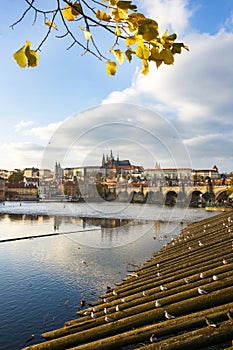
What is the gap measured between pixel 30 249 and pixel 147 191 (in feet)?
216

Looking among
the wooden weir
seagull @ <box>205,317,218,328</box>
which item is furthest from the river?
seagull @ <box>205,317,218,328</box>

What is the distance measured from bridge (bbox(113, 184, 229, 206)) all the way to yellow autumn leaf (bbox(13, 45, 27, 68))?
2748 inches

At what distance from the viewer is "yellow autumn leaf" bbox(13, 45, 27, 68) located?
145 centimetres

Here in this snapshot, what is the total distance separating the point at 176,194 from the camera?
82188 mm

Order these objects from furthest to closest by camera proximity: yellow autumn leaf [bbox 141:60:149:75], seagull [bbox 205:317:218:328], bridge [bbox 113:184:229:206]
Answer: bridge [bbox 113:184:229:206] < seagull [bbox 205:317:218:328] < yellow autumn leaf [bbox 141:60:149:75]

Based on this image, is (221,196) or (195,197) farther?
(195,197)

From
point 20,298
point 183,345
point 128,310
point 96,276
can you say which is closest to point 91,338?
point 128,310

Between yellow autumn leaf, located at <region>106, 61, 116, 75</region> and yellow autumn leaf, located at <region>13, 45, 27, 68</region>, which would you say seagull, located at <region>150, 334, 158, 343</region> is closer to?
yellow autumn leaf, located at <region>106, 61, 116, 75</region>

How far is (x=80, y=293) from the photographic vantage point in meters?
10.5

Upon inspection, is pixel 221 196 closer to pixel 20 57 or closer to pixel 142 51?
pixel 142 51

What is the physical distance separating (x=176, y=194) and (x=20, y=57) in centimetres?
8234

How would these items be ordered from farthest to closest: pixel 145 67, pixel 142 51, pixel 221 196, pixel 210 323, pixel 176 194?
pixel 176 194 < pixel 221 196 < pixel 210 323 < pixel 145 67 < pixel 142 51

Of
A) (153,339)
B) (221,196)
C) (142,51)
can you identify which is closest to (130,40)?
(142,51)

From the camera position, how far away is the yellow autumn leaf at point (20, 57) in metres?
1.45
